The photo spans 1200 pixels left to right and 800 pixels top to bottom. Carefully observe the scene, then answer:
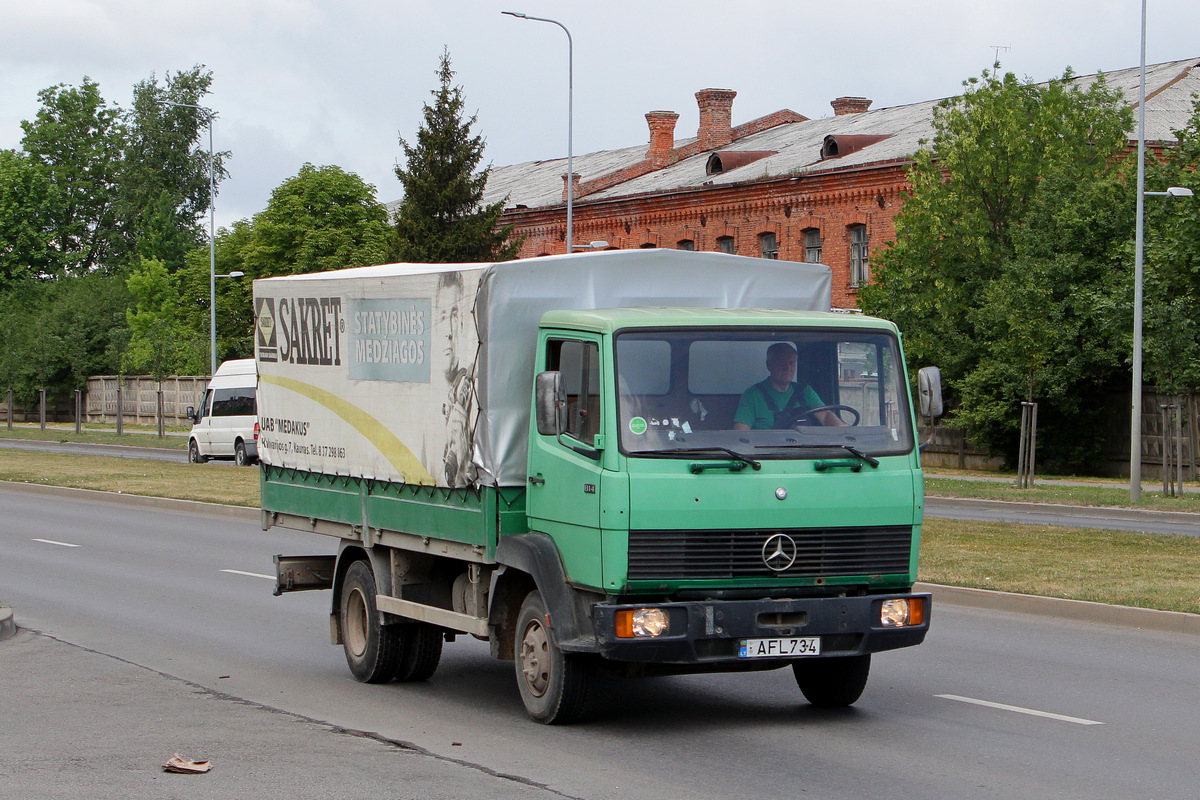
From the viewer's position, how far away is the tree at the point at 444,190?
49.6 metres

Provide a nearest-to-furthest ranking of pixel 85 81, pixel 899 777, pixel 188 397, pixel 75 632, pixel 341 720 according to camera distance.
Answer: pixel 899 777 < pixel 341 720 < pixel 75 632 < pixel 188 397 < pixel 85 81

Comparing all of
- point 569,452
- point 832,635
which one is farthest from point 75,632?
point 832,635

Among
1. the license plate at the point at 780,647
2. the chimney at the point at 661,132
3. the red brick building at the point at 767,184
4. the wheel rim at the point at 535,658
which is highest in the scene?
the chimney at the point at 661,132

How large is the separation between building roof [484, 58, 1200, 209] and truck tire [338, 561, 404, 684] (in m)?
30.7

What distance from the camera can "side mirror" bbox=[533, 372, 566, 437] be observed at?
26.4ft

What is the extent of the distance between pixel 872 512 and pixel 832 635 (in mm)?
699

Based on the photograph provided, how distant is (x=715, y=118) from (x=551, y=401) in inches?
2224

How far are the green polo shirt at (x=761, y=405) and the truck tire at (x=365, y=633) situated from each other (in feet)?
10.2

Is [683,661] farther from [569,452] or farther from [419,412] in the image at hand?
[419,412]

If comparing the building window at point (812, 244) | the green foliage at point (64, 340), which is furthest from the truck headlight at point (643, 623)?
the green foliage at point (64, 340)

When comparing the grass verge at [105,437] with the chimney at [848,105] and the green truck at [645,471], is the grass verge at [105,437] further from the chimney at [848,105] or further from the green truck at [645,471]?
the green truck at [645,471]

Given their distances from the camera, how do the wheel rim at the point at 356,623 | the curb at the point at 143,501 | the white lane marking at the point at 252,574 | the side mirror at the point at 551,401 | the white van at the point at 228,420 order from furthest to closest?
1. the white van at the point at 228,420
2. the curb at the point at 143,501
3. the white lane marking at the point at 252,574
4. the wheel rim at the point at 356,623
5. the side mirror at the point at 551,401

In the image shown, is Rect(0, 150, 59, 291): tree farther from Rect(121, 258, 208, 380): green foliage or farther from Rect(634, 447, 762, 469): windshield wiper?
Rect(634, 447, 762, 469): windshield wiper

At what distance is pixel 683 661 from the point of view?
7.84 metres
